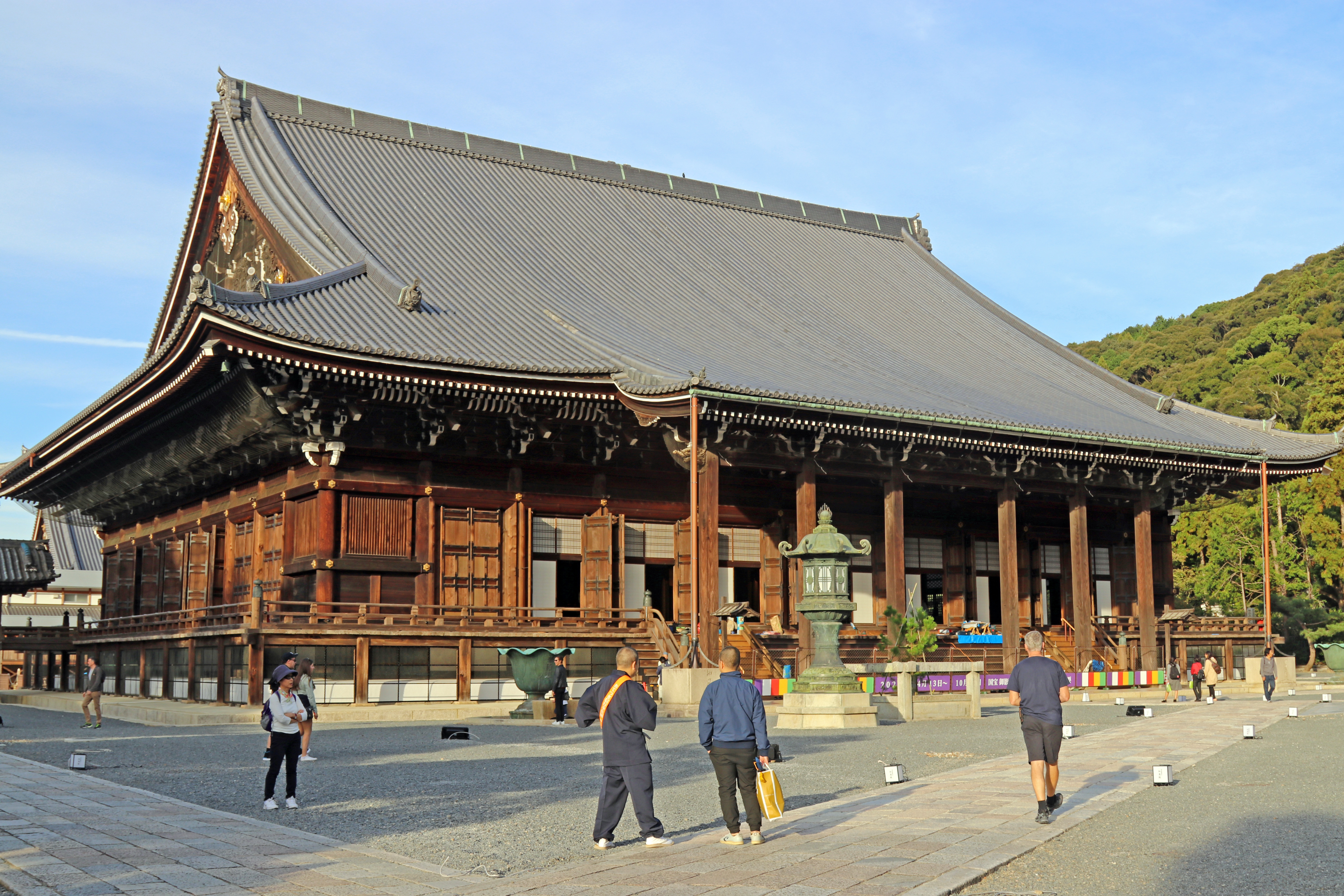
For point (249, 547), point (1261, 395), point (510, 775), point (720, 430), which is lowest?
point (510, 775)

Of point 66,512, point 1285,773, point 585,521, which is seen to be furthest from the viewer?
point 66,512

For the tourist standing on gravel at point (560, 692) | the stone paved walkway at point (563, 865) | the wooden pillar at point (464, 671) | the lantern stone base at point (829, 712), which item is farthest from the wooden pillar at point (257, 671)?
the stone paved walkway at point (563, 865)

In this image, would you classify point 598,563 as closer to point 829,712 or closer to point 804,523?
point 804,523

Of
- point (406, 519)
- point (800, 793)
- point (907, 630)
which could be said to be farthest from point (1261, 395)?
point (800, 793)

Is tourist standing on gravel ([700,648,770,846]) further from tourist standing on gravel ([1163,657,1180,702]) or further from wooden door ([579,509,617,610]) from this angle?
tourist standing on gravel ([1163,657,1180,702])

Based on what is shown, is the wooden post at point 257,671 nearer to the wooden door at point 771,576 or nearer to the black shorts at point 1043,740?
the wooden door at point 771,576

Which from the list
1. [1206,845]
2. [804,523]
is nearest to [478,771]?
[1206,845]

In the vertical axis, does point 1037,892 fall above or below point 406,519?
below

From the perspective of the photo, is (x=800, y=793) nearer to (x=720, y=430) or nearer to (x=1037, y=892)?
(x=1037, y=892)

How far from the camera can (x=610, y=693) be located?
9297 mm

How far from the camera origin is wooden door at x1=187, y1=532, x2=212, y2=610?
30.9m

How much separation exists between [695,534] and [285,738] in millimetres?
13327

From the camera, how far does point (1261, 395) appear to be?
73.3 metres

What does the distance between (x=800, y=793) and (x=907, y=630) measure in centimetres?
1459
